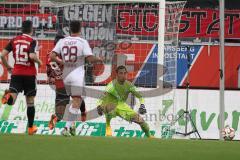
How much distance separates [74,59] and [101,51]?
4.82 metres

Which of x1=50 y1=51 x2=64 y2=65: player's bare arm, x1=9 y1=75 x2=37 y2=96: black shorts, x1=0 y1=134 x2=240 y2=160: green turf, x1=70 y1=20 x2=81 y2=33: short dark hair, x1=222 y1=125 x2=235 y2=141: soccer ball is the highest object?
x1=70 y1=20 x2=81 y2=33: short dark hair

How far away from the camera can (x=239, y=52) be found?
71.0 ft

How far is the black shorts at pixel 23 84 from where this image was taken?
38.6ft

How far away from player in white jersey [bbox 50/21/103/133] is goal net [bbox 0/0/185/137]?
4.04m

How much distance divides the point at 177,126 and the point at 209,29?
5248 mm

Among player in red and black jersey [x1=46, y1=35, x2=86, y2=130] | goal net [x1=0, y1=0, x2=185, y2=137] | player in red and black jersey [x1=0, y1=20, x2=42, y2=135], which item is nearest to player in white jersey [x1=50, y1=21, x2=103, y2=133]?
player in red and black jersey [x1=0, y1=20, x2=42, y2=135]

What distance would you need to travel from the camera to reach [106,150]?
8.12 meters

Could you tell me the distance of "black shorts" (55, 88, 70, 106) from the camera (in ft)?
45.7

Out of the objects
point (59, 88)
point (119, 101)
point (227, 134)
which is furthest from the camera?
point (227, 134)

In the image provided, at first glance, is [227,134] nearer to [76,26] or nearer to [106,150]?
[76,26]

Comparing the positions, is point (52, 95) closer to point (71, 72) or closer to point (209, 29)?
point (71, 72)

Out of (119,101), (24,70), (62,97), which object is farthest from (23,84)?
(119,101)

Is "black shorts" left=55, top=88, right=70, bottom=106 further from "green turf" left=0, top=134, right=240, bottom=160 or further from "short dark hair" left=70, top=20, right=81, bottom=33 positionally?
Result: "green turf" left=0, top=134, right=240, bottom=160

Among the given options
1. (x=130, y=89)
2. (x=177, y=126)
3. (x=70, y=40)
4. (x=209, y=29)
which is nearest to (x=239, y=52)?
(x=209, y=29)
